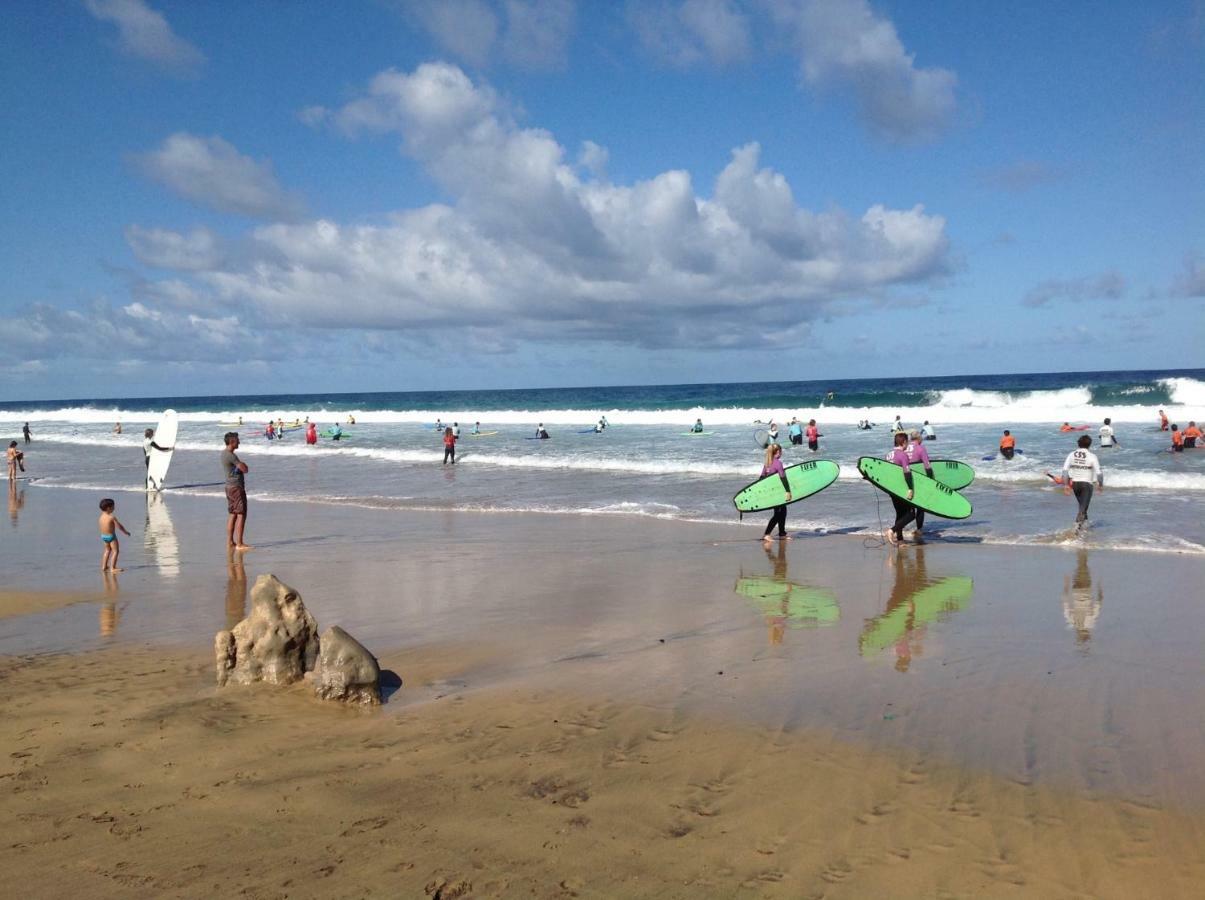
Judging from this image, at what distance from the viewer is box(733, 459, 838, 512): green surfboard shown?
1390 cm

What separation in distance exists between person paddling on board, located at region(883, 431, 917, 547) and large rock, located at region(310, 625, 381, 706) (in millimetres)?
9099

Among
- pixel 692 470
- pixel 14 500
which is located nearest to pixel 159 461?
→ pixel 14 500

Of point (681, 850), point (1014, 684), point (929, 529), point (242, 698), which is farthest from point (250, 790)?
point (929, 529)

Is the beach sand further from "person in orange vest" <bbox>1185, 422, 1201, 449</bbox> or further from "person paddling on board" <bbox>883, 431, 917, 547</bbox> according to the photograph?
"person in orange vest" <bbox>1185, 422, 1201, 449</bbox>

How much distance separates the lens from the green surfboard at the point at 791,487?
1390cm

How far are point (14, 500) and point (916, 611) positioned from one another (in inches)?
829

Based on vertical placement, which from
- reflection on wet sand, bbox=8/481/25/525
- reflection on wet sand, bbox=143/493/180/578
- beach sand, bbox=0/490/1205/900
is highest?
reflection on wet sand, bbox=8/481/25/525

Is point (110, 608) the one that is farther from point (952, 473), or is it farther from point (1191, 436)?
point (1191, 436)

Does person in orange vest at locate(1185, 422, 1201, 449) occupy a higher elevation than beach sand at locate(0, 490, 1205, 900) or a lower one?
higher

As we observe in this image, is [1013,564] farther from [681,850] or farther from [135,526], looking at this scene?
[135,526]

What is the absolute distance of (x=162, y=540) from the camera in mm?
14172

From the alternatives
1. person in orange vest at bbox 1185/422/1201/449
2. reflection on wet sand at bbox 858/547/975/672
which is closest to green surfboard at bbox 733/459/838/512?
reflection on wet sand at bbox 858/547/975/672

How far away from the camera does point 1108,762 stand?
503 cm

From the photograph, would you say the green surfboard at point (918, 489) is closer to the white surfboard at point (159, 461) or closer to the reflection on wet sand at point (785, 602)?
the reflection on wet sand at point (785, 602)
